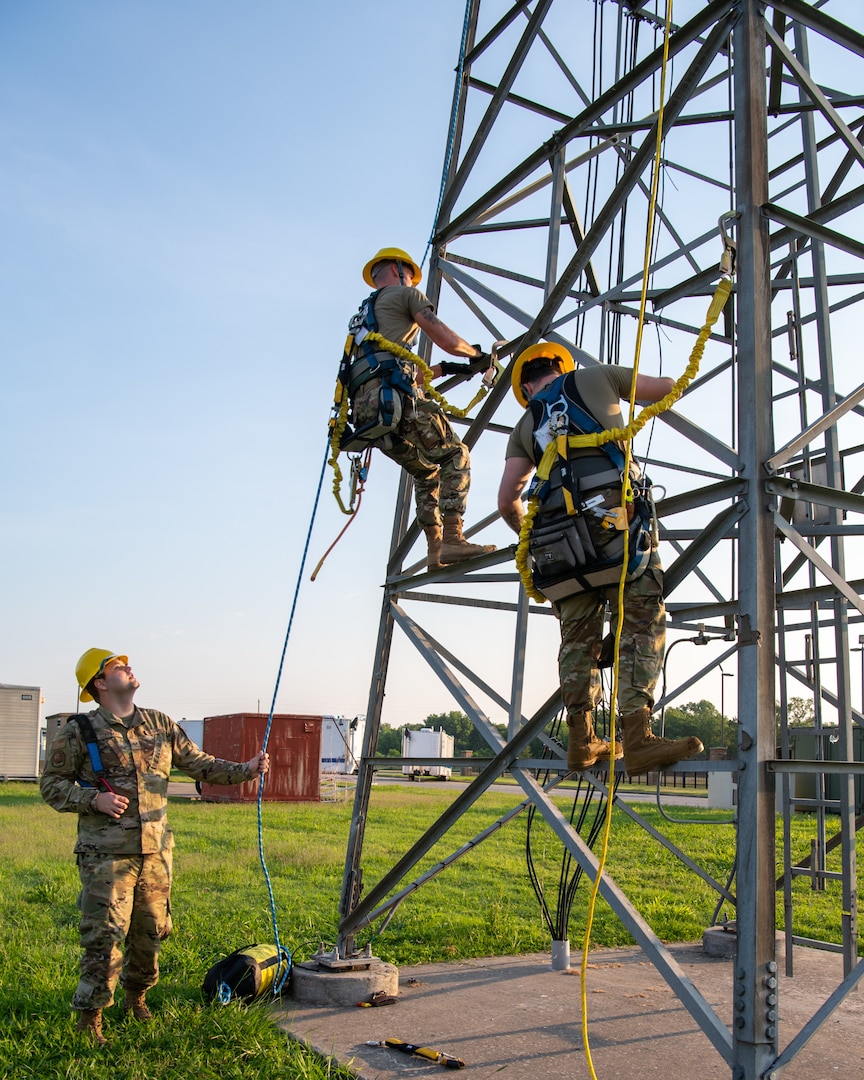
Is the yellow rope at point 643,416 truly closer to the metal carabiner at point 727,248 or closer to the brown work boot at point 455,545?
the metal carabiner at point 727,248

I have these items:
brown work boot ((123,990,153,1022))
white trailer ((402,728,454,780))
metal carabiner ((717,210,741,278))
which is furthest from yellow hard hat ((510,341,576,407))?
white trailer ((402,728,454,780))

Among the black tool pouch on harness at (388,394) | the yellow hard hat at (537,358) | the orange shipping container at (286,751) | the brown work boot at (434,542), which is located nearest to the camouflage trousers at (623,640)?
the yellow hard hat at (537,358)

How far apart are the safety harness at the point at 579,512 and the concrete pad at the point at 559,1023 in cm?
263

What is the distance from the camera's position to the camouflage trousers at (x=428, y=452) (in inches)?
259

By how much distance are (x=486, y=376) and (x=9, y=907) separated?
766 centimetres

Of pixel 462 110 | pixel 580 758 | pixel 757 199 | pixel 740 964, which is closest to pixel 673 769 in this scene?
pixel 580 758

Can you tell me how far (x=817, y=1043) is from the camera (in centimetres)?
568

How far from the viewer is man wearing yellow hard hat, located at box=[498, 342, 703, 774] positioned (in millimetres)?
4547

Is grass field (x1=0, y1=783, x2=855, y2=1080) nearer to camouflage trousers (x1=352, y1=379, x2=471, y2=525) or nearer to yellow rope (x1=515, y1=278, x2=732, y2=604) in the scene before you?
camouflage trousers (x1=352, y1=379, x2=471, y2=525)

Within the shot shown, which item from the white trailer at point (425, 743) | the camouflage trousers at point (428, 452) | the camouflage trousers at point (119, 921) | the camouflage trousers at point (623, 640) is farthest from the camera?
the white trailer at point (425, 743)

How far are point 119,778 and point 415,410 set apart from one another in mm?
2956

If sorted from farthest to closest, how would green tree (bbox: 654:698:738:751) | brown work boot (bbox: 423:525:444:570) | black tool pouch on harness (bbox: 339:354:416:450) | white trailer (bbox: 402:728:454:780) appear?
green tree (bbox: 654:698:738:751) → white trailer (bbox: 402:728:454:780) → brown work boot (bbox: 423:525:444:570) → black tool pouch on harness (bbox: 339:354:416:450)

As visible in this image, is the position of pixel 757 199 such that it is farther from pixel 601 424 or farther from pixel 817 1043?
pixel 817 1043

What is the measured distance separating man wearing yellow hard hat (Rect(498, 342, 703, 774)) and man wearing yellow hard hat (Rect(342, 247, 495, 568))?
63.2 inches
